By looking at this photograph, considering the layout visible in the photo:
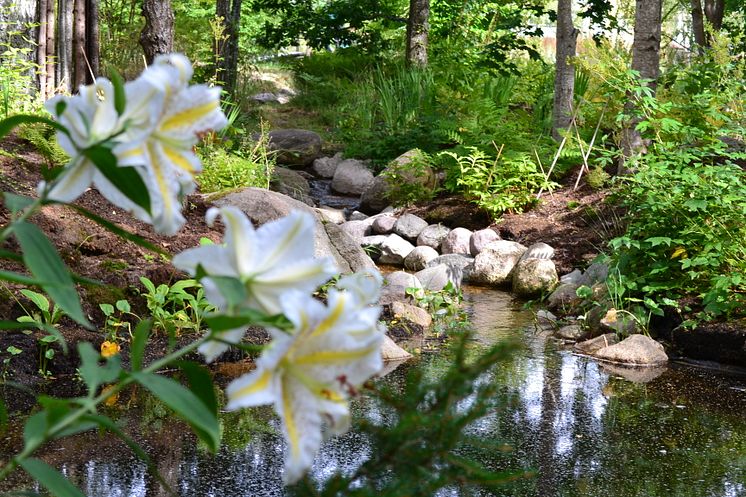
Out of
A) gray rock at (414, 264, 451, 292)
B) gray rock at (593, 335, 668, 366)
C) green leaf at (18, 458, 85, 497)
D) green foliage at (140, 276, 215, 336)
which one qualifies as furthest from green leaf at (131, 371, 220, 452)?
gray rock at (414, 264, 451, 292)

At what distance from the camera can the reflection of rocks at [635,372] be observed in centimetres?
520

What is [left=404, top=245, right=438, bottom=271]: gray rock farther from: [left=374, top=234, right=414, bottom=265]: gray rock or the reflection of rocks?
the reflection of rocks

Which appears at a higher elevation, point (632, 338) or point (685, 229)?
point (685, 229)

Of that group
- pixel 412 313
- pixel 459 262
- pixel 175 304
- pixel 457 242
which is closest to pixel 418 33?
pixel 457 242

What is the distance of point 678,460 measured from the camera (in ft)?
12.3

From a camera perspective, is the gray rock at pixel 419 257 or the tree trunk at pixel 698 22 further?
the tree trunk at pixel 698 22

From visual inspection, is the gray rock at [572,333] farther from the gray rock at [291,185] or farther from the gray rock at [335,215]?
the gray rock at [291,185]

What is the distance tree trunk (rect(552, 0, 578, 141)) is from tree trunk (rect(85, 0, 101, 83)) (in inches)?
209

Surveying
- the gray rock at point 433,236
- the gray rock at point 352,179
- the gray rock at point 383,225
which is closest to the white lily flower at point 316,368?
the gray rock at point 433,236

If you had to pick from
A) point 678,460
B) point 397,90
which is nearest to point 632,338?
point 678,460

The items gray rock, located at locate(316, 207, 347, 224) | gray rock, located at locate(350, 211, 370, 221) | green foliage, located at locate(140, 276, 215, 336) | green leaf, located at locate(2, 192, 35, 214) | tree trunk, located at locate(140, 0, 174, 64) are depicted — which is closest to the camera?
green leaf, located at locate(2, 192, 35, 214)

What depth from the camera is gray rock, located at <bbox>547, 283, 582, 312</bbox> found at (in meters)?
7.04

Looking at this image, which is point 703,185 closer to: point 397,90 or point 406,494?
point 406,494

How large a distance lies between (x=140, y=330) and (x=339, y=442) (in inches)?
120
